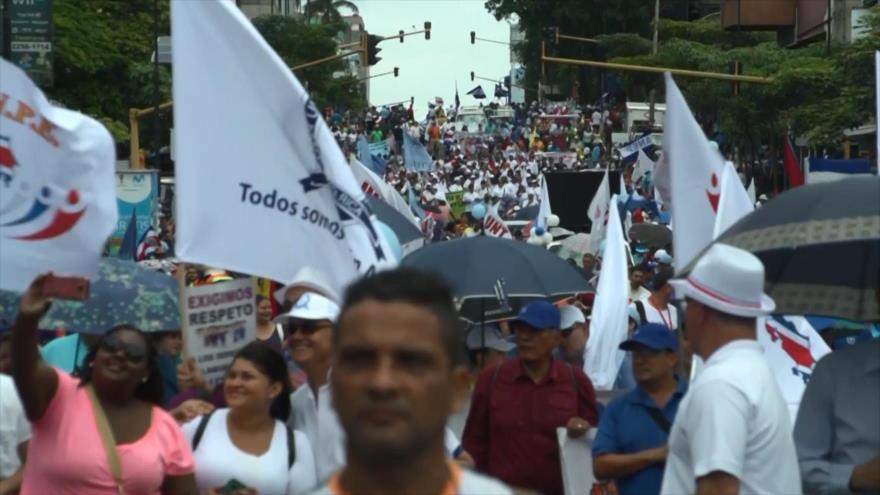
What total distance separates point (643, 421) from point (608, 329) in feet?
10.8

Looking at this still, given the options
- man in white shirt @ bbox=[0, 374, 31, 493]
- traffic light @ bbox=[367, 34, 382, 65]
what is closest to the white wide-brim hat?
man in white shirt @ bbox=[0, 374, 31, 493]

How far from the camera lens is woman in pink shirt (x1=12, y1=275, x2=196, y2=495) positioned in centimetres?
617

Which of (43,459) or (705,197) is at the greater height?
(705,197)

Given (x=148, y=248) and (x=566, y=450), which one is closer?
(x=566, y=450)

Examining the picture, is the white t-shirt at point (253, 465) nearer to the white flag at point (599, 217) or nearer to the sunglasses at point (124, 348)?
the sunglasses at point (124, 348)

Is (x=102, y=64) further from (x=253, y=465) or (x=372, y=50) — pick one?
(x=253, y=465)

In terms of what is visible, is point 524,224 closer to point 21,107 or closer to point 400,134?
point 21,107

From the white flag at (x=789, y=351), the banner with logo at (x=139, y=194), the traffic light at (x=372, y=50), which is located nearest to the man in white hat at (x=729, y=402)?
the white flag at (x=789, y=351)

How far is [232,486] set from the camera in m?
6.82

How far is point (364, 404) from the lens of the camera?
3240 millimetres

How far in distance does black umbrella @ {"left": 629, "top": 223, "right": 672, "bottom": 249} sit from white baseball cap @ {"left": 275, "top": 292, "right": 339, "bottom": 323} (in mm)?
14308

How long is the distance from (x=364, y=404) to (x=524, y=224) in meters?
26.4

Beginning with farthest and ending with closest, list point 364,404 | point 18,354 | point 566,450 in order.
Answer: point 566,450
point 18,354
point 364,404

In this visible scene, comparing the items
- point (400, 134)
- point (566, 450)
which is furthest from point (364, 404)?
point (400, 134)
